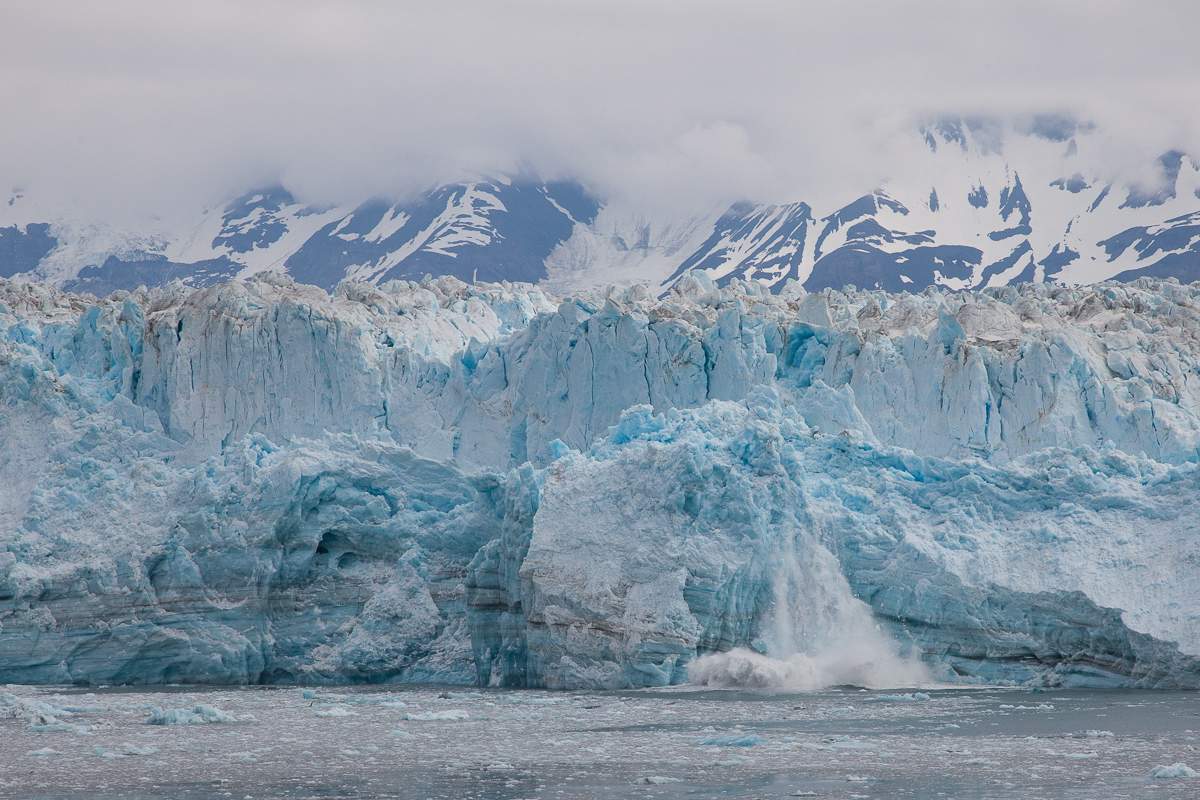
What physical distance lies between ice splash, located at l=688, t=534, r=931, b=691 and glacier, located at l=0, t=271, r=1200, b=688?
0.04 m

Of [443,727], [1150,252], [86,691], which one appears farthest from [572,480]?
[1150,252]

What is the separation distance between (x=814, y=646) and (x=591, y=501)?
317 centimetres

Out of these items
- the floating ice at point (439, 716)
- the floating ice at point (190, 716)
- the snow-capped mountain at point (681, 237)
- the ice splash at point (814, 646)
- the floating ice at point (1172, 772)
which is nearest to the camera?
the floating ice at point (1172, 772)

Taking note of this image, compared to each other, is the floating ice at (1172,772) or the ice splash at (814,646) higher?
the ice splash at (814,646)

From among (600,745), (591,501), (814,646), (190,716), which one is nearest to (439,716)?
(190,716)

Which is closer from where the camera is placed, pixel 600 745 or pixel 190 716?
pixel 600 745

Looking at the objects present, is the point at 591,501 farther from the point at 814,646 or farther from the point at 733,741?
the point at 733,741

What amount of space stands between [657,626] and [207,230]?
68670 mm

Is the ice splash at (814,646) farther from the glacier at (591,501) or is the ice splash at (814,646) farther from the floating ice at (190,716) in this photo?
the floating ice at (190,716)

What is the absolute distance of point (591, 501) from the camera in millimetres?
22531

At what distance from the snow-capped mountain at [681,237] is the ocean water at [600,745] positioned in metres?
47.7

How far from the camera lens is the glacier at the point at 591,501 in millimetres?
21938

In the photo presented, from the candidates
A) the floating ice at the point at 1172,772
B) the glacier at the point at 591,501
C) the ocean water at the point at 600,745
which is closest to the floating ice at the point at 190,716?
the ocean water at the point at 600,745

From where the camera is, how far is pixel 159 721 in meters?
18.9
